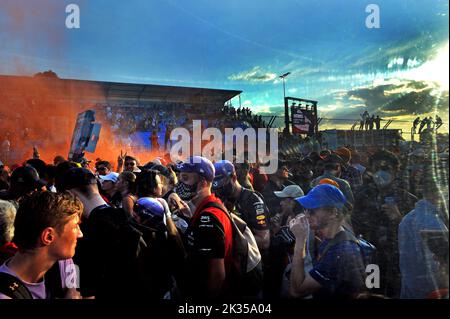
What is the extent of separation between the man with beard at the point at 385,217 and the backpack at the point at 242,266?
0.77 meters

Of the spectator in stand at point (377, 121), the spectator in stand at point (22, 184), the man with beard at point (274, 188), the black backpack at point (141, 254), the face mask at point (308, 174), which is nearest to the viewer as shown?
the black backpack at point (141, 254)

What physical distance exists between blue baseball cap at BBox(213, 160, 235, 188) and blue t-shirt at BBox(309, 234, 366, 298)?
4.53 feet

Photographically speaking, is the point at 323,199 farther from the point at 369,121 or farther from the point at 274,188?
the point at 274,188

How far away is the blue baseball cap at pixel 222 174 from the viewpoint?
3.00m

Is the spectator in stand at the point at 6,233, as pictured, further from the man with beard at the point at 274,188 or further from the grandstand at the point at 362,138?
the grandstand at the point at 362,138

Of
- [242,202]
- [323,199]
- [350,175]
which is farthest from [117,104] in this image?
[323,199]

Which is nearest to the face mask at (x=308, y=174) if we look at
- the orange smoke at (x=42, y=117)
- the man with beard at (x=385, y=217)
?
the man with beard at (x=385, y=217)

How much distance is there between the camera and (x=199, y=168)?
2.35 m

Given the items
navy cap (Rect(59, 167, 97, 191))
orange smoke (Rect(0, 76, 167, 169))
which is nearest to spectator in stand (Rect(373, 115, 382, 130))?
navy cap (Rect(59, 167, 97, 191))

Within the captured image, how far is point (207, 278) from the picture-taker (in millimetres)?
1810

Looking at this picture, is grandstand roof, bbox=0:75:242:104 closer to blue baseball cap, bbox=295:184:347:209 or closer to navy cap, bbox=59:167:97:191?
navy cap, bbox=59:167:97:191

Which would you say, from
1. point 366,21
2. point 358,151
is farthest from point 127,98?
point 366,21
